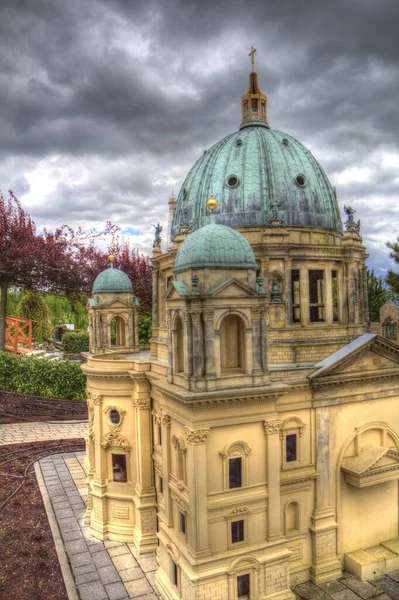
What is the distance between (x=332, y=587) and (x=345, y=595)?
0.82 meters

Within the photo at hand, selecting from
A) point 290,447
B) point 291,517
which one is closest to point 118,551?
point 291,517

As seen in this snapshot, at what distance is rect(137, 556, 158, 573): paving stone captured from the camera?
21156 mm

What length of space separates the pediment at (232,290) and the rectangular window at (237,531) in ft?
30.4

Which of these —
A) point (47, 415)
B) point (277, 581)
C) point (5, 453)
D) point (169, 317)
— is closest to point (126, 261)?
point (47, 415)

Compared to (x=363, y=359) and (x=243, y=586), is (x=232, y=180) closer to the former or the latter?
(x=363, y=359)

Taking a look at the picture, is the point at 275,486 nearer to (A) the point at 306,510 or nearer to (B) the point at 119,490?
(A) the point at 306,510

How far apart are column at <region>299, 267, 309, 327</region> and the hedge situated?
27106 millimetres

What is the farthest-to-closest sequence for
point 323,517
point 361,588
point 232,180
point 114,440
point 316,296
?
point 316,296
point 232,180
point 114,440
point 323,517
point 361,588

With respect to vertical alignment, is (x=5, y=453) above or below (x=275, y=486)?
below

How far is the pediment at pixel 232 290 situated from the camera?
58.7 ft

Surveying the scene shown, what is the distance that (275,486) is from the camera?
62.7 feet

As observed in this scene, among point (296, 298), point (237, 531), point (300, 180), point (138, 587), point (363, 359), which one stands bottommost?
point (138, 587)

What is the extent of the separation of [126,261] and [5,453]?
28.2 m

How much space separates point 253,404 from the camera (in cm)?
1858
